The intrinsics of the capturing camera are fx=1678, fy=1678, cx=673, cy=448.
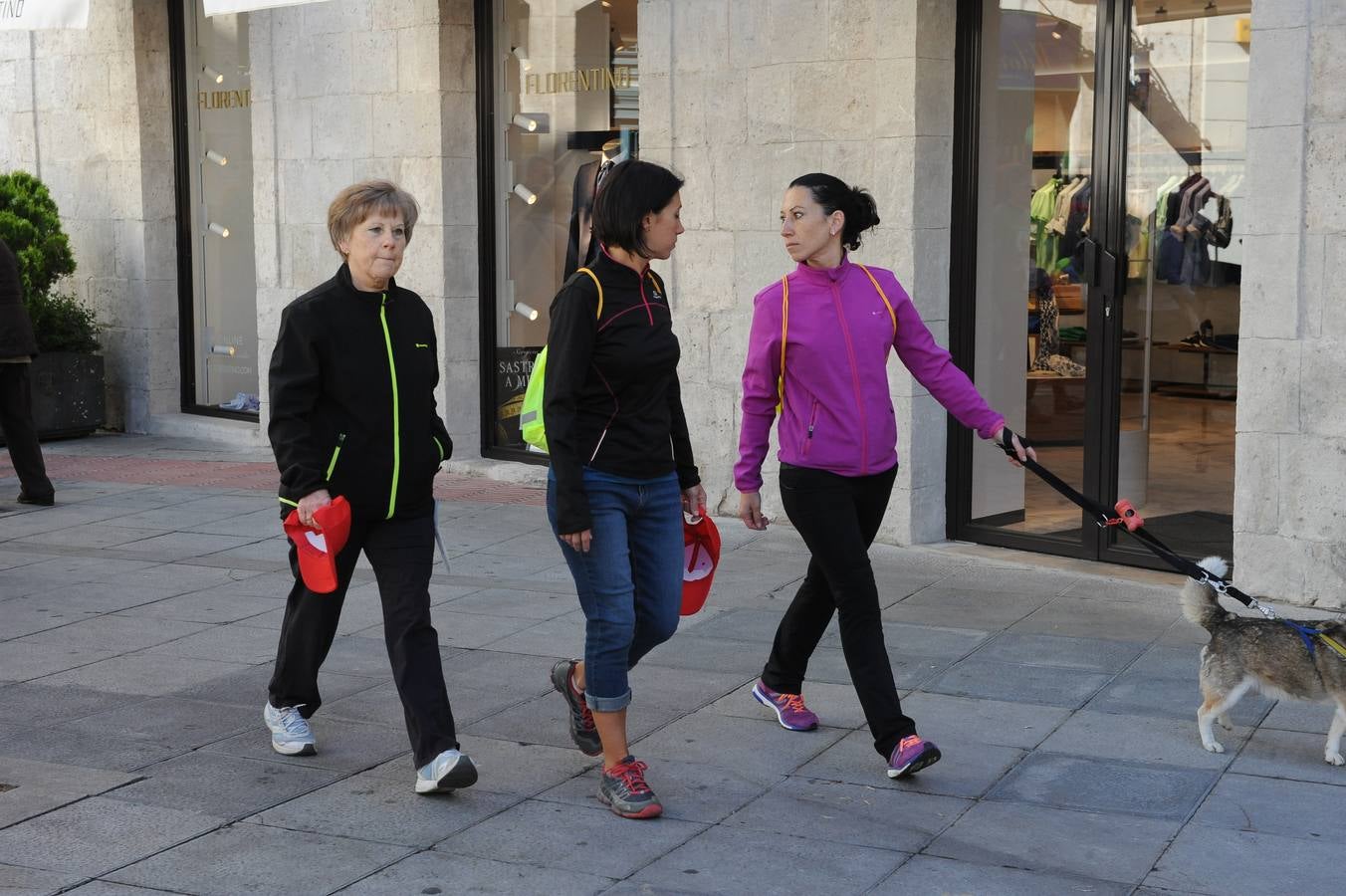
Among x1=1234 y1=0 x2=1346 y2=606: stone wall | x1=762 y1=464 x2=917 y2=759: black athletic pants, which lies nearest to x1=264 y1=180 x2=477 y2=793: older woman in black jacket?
x1=762 y1=464 x2=917 y2=759: black athletic pants

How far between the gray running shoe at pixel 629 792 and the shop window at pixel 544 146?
20.5ft

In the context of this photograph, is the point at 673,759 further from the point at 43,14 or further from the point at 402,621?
the point at 43,14

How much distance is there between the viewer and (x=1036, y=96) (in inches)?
340

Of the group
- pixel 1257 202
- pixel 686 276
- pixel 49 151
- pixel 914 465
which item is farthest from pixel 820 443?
pixel 49 151

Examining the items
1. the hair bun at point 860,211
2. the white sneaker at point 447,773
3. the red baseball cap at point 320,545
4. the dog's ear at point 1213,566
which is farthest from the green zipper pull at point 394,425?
the dog's ear at point 1213,566

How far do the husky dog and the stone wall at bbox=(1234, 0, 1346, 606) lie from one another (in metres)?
2.04

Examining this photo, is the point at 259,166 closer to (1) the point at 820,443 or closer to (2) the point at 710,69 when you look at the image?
(2) the point at 710,69

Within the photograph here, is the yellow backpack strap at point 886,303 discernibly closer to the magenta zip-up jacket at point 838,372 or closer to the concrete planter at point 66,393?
the magenta zip-up jacket at point 838,372

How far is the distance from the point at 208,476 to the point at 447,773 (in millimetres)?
7080

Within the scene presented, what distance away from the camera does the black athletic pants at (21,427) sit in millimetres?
10039

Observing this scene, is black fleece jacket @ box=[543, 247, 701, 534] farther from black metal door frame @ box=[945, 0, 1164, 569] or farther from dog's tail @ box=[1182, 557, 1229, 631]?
black metal door frame @ box=[945, 0, 1164, 569]

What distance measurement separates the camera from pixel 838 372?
5117mm

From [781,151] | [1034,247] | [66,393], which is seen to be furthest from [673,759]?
[66,393]

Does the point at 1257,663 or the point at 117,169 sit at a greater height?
the point at 117,169
